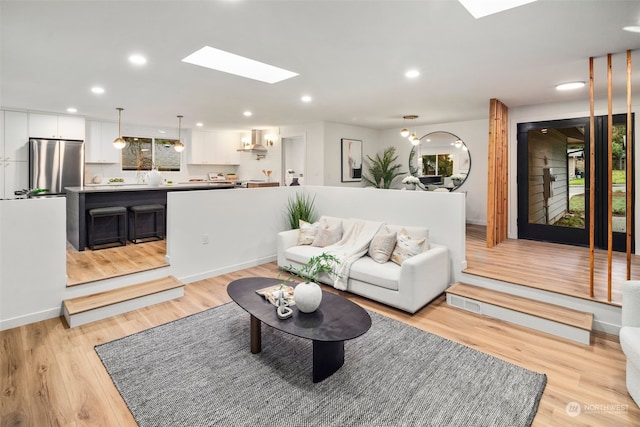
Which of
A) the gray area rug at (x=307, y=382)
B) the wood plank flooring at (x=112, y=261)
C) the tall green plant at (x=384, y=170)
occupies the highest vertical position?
the tall green plant at (x=384, y=170)

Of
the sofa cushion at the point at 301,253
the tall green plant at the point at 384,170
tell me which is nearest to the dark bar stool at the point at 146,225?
the sofa cushion at the point at 301,253

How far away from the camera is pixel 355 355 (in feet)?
8.63

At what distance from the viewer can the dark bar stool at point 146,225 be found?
17.6 ft

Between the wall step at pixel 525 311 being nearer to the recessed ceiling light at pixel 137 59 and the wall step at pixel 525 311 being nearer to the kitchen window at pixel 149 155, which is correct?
the recessed ceiling light at pixel 137 59

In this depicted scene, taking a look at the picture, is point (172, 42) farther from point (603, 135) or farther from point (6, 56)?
point (603, 135)

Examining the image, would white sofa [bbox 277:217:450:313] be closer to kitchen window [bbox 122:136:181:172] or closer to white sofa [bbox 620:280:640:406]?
white sofa [bbox 620:280:640:406]

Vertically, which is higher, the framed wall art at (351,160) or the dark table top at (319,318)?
the framed wall art at (351,160)

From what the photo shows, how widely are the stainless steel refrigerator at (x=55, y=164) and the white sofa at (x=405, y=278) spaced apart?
570 centimetres

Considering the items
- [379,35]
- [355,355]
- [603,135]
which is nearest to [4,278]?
[355,355]

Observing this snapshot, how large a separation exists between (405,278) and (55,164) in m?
6.91

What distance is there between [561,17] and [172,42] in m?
3.17

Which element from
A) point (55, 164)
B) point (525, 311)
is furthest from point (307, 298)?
point (55, 164)

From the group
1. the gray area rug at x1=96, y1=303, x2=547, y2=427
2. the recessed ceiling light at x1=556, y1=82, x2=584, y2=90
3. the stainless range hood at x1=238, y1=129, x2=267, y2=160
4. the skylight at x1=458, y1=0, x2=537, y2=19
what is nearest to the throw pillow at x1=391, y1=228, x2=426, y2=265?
the gray area rug at x1=96, y1=303, x2=547, y2=427

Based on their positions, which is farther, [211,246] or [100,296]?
[211,246]
